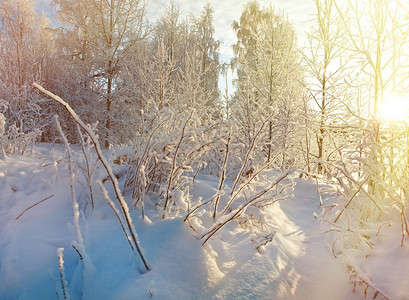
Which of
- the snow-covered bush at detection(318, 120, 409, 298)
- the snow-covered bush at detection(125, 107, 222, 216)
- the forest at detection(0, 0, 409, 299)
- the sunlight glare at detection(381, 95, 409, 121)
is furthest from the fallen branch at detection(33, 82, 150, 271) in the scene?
the sunlight glare at detection(381, 95, 409, 121)

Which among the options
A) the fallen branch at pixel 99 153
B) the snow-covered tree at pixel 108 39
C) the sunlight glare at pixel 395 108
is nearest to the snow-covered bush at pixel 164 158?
the fallen branch at pixel 99 153

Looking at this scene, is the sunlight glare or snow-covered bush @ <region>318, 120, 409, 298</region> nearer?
snow-covered bush @ <region>318, 120, 409, 298</region>

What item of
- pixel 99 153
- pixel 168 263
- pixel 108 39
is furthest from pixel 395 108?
pixel 108 39

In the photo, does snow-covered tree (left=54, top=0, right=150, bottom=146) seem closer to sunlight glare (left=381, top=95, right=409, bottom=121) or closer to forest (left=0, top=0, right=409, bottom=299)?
forest (left=0, top=0, right=409, bottom=299)

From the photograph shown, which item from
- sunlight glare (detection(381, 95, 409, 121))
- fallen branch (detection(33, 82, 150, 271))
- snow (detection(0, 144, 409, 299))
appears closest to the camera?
fallen branch (detection(33, 82, 150, 271))

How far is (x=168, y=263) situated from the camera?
1202 millimetres

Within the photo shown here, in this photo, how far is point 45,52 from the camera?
9.93 metres

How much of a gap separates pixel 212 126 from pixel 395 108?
1.31 meters

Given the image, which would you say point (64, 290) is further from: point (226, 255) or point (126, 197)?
point (126, 197)

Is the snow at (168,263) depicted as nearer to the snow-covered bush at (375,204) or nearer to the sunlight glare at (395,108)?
the snow-covered bush at (375,204)

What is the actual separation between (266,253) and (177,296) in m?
0.65

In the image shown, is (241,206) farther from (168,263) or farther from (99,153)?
(99,153)

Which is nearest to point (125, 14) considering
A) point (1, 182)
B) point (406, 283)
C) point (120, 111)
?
point (120, 111)

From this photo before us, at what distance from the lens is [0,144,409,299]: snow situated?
43.8 inches
